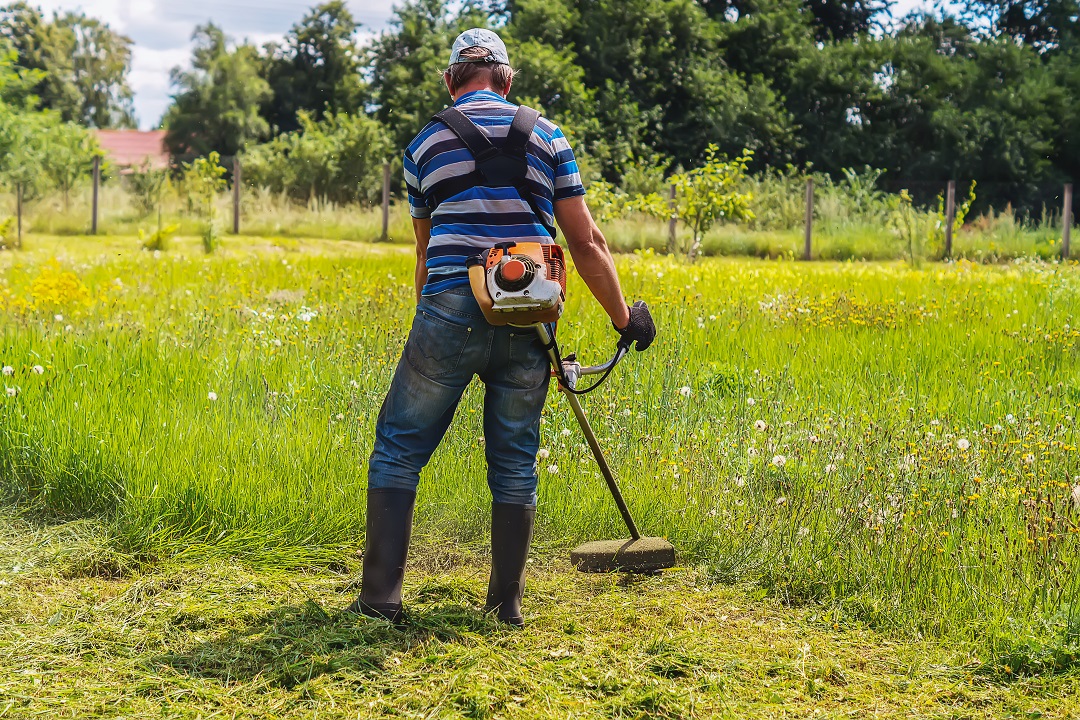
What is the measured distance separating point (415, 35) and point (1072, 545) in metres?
37.4

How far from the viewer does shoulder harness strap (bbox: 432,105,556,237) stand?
3.40 metres

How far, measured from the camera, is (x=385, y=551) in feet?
11.6

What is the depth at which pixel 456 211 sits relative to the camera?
136 inches

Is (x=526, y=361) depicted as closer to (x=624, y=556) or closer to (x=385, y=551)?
(x=385, y=551)

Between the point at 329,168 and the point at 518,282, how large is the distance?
93.7ft

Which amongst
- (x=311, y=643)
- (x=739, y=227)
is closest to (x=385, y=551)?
(x=311, y=643)

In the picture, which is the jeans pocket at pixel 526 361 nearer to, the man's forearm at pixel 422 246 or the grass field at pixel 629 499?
the man's forearm at pixel 422 246

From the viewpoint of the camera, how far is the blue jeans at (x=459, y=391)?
11.4 ft

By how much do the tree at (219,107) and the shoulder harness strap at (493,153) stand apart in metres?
A: 41.9

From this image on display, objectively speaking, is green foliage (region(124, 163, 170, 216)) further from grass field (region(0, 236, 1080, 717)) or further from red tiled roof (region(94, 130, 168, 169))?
red tiled roof (region(94, 130, 168, 169))

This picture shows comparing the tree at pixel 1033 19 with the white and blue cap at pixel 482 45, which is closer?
the white and blue cap at pixel 482 45

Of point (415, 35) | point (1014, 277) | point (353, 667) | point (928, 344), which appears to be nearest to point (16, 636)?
point (353, 667)

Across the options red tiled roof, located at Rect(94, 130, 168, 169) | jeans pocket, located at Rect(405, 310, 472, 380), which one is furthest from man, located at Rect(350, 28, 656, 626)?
red tiled roof, located at Rect(94, 130, 168, 169)

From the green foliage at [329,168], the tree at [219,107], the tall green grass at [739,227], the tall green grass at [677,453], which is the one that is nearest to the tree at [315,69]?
the tree at [219,107]
